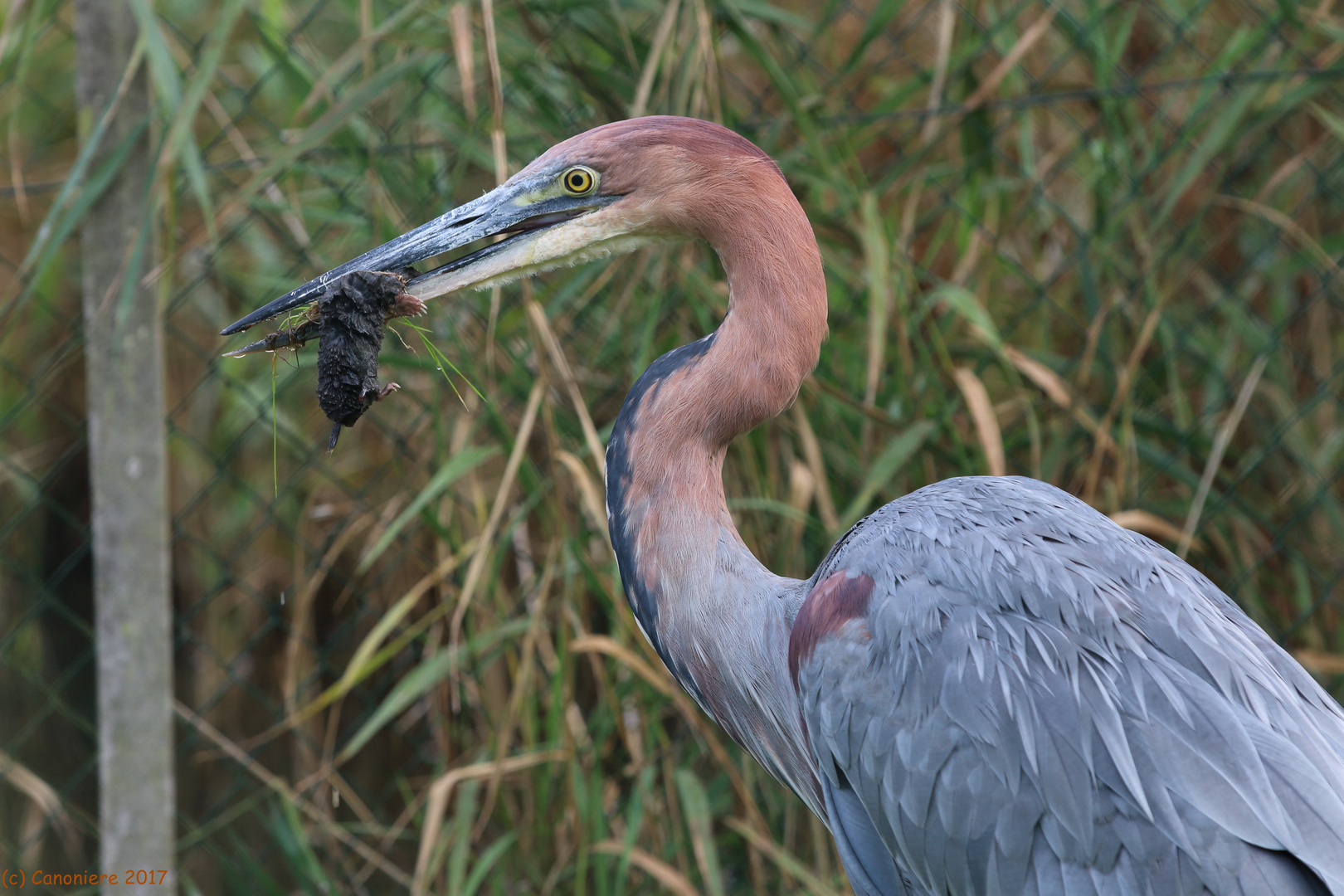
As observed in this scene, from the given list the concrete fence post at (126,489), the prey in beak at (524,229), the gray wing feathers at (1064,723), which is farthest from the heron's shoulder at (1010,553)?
the concrete fence post at (126,489)

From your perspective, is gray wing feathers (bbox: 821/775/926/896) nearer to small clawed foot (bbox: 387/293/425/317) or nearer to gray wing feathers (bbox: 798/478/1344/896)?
gray wing feathers (bbox: 798/478/1344/896)

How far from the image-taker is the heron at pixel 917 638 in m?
1.31

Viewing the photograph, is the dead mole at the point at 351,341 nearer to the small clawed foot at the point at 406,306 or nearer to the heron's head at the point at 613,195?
the small clawed foot at the point at 406,306

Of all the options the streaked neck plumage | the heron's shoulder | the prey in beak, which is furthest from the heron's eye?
the heron's shoulder

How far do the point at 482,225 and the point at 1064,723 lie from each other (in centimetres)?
97

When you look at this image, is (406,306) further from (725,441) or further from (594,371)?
(594,371)

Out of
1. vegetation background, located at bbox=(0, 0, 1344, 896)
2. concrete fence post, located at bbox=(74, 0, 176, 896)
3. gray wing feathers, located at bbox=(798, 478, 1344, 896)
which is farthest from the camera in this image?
vegetation background, located at bbox=(0, 0, 1344, 896)

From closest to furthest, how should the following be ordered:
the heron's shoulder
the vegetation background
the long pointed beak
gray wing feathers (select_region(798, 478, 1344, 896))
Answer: gray wing feathers (select_region(798, 478, 1344, 896)) < the heron's shoulder < the long pointed beak < the vegetation background

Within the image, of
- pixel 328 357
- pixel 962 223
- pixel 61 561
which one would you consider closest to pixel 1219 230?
pixel 962 223

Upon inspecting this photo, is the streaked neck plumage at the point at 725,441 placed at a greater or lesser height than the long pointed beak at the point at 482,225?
lesser

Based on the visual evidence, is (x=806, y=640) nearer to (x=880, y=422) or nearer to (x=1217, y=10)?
(x=880, y=422)

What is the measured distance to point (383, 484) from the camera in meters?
3.31

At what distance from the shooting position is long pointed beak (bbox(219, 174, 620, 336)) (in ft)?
5.11

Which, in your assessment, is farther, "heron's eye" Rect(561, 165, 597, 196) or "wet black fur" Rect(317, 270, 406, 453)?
"heron's eye" Rect(561, 165, 597, 196)
